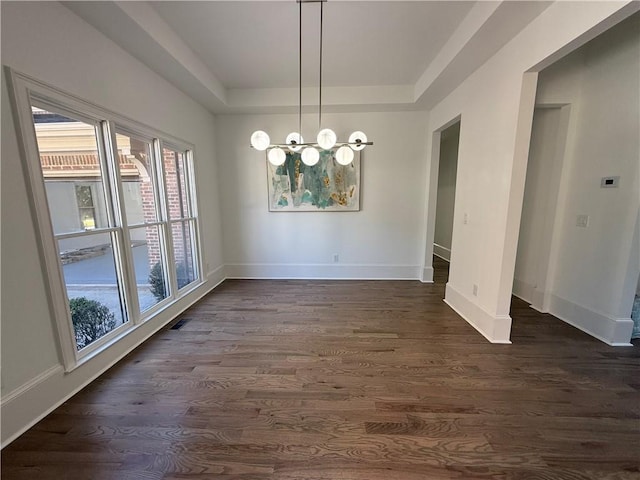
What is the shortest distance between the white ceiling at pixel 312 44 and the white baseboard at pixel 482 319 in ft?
8.24

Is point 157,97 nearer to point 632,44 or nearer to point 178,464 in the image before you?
point 178,464

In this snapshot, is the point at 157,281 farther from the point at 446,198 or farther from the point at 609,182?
the point at 446,198

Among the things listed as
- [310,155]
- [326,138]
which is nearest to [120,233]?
[310,155]

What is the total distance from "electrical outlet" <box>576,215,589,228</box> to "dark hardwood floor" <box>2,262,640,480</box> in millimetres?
1101

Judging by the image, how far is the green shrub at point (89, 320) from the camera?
1.91m

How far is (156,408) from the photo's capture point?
5.53 ft

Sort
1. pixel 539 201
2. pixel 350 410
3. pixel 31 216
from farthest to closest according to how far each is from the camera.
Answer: pixel 539 201 < pixel 350 410 < pixel 31 216

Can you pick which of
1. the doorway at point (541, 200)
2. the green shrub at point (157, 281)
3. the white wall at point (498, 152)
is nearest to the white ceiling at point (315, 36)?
the white wall at point (498, 152)

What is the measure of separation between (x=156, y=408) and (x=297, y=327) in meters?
1.38

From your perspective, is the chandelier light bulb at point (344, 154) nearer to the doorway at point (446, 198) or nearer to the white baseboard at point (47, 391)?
the white baseboard at point (47, 391)

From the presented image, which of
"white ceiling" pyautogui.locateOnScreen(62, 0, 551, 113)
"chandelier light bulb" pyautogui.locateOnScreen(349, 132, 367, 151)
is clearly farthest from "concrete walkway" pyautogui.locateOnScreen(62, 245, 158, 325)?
"chandelier light bulb" pyautogui.locateOnScreen(349, 132, 367, 151)

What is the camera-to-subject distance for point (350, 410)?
1.66 metres

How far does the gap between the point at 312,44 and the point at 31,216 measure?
2.77 metres

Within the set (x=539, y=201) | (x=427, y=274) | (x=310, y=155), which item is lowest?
(x=427, y=274)
